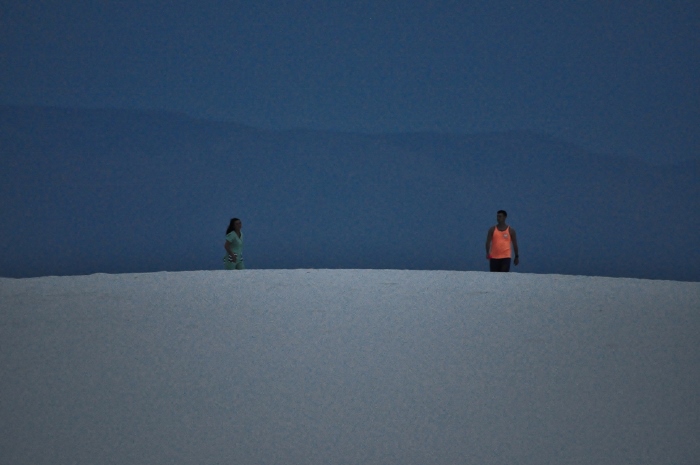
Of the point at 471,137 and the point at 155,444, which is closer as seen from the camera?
the point at 155,444

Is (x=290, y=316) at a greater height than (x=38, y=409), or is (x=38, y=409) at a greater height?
(x=290, y=316)

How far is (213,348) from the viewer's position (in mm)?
3955

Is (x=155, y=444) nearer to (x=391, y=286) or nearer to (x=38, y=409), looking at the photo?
(x=38, y=409)

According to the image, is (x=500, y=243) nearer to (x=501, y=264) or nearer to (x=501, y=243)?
(x=501, y=243)

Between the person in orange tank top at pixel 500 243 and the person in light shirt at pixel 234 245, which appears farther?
the person in light shirt at pixel 234 245

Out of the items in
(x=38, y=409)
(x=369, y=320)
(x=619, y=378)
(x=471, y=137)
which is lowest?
(x=38, y=409)

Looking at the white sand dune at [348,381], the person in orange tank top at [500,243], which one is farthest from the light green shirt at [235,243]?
the person in orange tank top at [500,243]

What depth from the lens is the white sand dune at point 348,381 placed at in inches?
99.4

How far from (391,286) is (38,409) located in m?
4.72

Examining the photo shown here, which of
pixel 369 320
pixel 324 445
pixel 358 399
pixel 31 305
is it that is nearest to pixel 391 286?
pixel 369 320

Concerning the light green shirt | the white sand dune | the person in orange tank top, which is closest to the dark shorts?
the person in orange tank top

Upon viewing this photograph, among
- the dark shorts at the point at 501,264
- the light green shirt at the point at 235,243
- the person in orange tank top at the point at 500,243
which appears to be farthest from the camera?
the light green shirt at the point at 235,243

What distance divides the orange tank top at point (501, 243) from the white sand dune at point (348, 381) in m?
2.99

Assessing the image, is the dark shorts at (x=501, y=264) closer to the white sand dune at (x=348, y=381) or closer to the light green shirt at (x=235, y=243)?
the white sand dune at (x=348, y=381)
